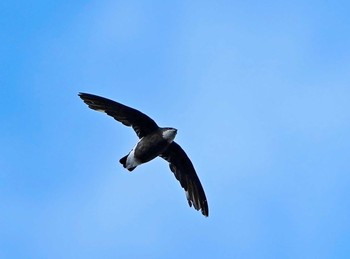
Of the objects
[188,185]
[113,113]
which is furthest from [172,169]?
[113,113]

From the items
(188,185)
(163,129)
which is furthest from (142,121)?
(188,185)

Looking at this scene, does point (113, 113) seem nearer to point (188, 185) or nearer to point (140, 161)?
point (140, 161)

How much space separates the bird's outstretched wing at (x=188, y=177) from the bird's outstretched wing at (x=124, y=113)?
57.7 inches

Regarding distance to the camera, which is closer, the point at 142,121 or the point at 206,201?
the point at 142,121

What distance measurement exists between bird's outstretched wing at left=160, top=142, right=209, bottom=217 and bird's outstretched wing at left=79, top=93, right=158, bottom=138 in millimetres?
1467

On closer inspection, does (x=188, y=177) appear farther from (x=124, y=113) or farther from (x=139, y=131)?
(x=124, y=113)

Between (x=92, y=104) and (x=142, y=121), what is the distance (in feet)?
4.78

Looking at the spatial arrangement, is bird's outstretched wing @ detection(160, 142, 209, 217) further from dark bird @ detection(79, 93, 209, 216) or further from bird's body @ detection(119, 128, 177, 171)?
bird's body @ detection(119, 128, 177, 171)

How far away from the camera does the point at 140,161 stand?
2402 centimetres

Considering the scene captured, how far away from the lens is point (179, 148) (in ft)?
83.3

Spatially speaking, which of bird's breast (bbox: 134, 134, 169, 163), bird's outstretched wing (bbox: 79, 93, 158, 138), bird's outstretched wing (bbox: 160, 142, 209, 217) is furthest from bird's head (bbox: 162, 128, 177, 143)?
bird's outstretched wing (bbox: 160, 142, 209, 217)

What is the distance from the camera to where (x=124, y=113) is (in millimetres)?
24328

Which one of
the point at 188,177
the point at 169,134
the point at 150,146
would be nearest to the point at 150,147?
the point at 150,146

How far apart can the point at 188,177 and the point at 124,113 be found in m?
3.02
